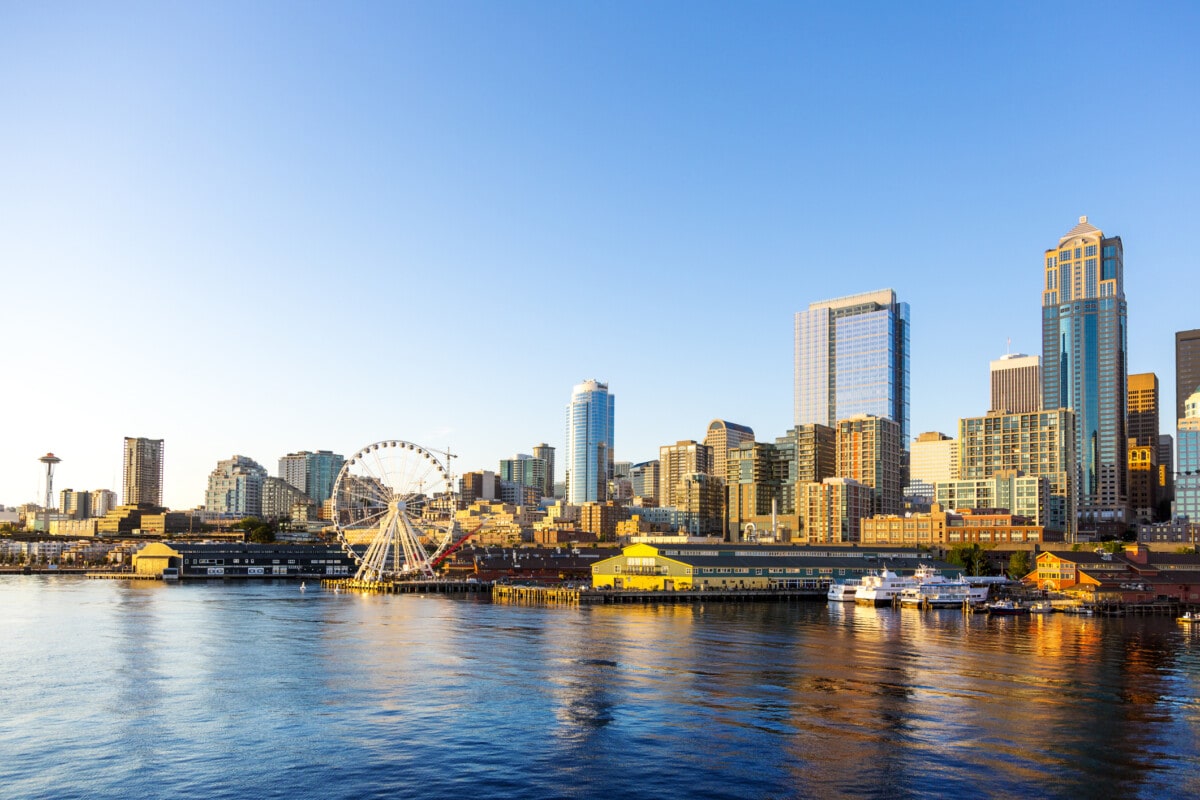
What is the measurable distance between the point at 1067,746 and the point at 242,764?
3524cm

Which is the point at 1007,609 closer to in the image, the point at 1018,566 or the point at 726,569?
the point at 726,569

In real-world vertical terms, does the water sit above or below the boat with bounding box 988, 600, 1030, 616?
above

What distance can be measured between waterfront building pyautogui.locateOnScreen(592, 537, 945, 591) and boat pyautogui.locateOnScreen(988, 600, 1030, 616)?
70.4 ft

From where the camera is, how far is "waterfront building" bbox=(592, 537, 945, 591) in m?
137

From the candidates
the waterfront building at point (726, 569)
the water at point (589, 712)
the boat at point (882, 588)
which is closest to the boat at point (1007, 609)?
the boat at point (882, 588)

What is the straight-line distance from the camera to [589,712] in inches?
2094

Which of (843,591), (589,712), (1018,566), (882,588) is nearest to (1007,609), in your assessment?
(882,588)

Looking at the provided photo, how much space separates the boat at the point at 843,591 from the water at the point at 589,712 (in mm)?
38686

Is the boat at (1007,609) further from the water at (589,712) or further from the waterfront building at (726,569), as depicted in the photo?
the water at (589,712)

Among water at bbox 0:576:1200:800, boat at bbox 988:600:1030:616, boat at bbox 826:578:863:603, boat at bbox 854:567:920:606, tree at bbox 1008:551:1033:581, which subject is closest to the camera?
water at bbox 0:576:1200:800

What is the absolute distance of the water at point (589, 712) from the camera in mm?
40875

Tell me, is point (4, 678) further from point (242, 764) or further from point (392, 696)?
point (242, 764)

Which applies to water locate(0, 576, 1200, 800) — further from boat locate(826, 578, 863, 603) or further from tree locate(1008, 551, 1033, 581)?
tree locate(1008, 551, 1033, 581)

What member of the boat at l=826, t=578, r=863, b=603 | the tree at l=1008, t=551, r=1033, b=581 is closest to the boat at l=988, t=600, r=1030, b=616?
the boat at l=826, t=578, r=863, b=603
